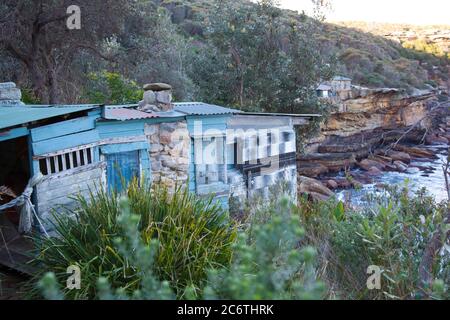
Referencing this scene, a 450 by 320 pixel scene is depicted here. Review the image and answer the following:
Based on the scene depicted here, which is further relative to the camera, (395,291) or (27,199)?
(27,199)

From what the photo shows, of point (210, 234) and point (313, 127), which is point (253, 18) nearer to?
point (313, 127)

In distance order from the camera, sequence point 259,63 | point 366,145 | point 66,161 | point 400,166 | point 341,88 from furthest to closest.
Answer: point 341,88
point 366,145
point 400,166
point 259,63
point 66,161

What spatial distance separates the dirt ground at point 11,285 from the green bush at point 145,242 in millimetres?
376

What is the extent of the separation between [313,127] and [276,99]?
1842 millimetres

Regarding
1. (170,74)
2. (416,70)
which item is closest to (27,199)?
(170,74)

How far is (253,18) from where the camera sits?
17.4 meters

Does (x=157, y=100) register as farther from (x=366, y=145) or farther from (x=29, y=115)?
(x=366, y=145)

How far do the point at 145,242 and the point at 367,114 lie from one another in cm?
2905

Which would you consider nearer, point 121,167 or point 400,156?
point 121,167

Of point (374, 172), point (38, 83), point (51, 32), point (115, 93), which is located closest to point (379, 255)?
point (115, 93)

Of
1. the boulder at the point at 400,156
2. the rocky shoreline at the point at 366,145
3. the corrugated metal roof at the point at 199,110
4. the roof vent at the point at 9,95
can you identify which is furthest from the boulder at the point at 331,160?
the roof vent at the point at 9,95

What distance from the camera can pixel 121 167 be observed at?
7965 millimetres

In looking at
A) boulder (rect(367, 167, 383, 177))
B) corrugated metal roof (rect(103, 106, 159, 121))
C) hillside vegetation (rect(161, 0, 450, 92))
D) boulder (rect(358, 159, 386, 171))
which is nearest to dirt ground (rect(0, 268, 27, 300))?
corrugated metal roof (rect(103, 106, 159, 121))
